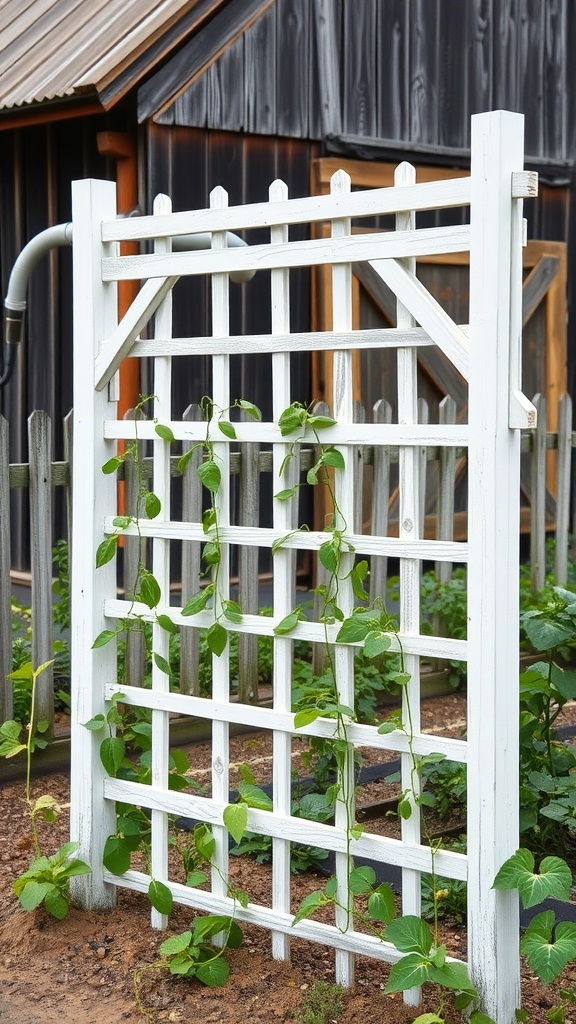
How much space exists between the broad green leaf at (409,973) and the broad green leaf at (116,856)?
104 cm

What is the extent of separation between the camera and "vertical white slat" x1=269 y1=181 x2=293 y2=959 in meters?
3.34

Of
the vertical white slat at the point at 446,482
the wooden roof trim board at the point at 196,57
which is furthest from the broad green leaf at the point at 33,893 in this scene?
the wooden roof trim board at the point at 196,57

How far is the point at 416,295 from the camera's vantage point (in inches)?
120

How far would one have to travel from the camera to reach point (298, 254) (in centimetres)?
326

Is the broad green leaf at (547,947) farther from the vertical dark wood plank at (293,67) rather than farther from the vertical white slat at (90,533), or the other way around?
the vertical dark wood plank at (293,67)

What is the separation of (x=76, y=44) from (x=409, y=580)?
18.4 feet

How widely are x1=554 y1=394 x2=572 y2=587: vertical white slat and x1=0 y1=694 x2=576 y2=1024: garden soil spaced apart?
150 inches

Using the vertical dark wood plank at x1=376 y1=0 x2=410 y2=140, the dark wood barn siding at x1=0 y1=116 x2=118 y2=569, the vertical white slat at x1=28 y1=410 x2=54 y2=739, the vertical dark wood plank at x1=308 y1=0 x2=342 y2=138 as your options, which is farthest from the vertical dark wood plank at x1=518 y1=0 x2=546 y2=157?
the vertical white slat at x1=28 y1=410 x2=54 y2=739

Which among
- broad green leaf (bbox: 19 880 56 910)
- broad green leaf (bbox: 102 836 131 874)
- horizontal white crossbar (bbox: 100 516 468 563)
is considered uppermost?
horizontal white crossbar (bbox: 100 516 468 563)

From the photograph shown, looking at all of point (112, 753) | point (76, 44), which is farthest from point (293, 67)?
point (112, 753)

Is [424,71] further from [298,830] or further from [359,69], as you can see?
[298,830]

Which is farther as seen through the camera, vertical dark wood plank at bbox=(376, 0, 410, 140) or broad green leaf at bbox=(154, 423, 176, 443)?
vertical dark wood plank at bbox=(376, 0, 410, 140)

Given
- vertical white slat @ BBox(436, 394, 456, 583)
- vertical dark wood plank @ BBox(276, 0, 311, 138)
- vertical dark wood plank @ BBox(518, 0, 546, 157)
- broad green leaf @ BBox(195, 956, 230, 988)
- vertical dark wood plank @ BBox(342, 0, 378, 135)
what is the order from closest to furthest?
1. broad green leaf @ BBox(195, 956, 230, 988)
2. vertical white slat @ BBox(436, 394, 456, 583)
3. vertical dark wood plank @ BBox(276, 0, 311, 138)
4. vertical dark wood plank @ BBox(342, 0, 378, 135)
5. vertical dark wood plank @ BBox(518, 0, 546, 157)

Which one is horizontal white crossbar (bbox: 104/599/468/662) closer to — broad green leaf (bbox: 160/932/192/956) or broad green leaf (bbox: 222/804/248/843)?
broad green leaf (bbox: 222/804/248/843)
